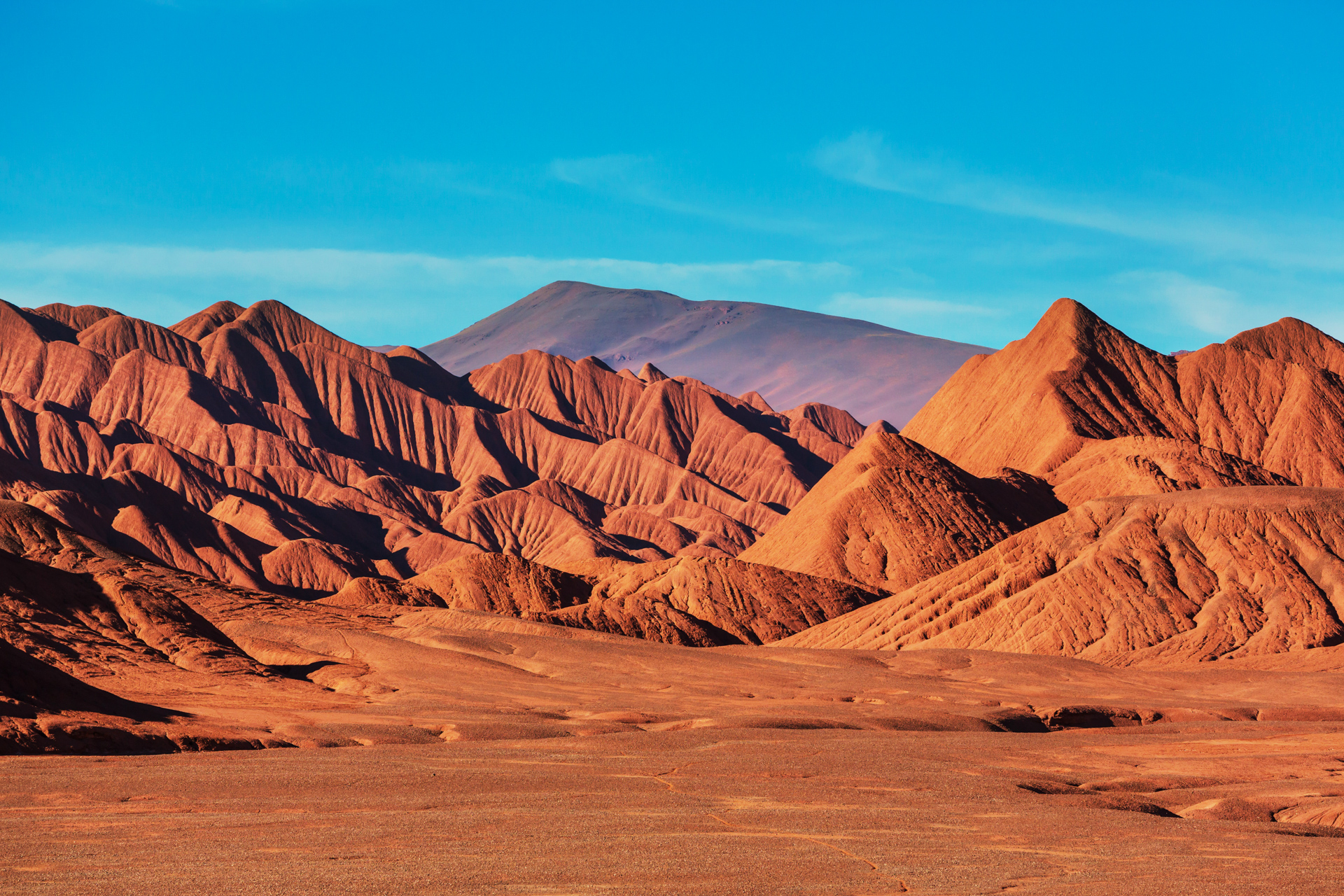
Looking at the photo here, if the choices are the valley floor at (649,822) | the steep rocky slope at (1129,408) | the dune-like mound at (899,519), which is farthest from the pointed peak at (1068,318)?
the valley floor at (649,822)

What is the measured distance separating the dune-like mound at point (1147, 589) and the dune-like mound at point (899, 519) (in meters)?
15.9

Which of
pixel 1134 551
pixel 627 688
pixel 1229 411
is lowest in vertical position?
pixel 627 688

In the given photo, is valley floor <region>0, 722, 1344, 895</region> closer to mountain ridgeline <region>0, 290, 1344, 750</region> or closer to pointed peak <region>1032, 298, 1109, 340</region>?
mountain ridgeline <region>0, 290, 1344, 750</region>

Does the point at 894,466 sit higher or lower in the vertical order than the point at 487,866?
higher

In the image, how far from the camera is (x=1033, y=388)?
441 ft

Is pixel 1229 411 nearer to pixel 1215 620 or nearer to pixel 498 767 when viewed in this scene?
pixel 1215 620

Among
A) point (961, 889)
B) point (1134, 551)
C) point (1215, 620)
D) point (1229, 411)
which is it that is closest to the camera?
point (961, 889)

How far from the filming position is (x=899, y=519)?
112000 mm

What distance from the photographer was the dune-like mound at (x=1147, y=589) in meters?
79.7

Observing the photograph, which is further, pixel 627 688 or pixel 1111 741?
pixel 627 688

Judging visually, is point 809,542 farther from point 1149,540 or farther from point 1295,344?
point 1295,344

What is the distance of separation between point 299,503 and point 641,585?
77.2 m

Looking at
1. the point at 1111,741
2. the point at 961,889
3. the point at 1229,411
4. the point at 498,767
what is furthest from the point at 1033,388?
the point at 961,889

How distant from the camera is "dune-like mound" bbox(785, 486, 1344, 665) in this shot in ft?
261
